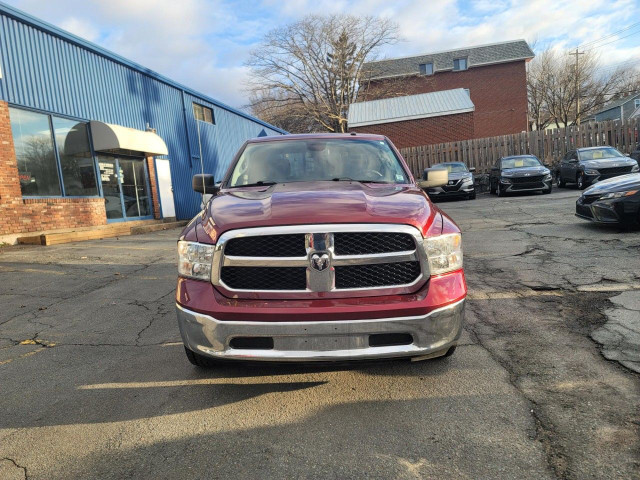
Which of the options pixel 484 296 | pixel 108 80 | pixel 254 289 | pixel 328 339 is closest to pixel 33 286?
pixel 254 289

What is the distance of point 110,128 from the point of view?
12.8 m

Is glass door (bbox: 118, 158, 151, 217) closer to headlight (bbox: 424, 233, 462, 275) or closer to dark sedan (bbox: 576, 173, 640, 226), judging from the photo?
dark sedan (bbox: 576, 173, 640, 226)

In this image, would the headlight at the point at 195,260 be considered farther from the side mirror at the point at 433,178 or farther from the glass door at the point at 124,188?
the glass door at the point at 124,188

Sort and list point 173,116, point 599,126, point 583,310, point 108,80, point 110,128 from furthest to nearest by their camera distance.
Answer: point 599,126, point 173,116, point 108,80, point 110,128, point 583,310

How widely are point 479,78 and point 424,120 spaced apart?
20.8 m

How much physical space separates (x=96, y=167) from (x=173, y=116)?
577 cm

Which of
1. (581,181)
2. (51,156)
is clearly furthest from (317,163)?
(581,181)

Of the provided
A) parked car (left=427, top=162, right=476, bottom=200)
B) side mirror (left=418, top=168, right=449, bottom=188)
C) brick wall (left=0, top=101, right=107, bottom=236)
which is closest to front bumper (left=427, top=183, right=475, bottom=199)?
parked car (left=427, top=162, right=476, bottom=200)

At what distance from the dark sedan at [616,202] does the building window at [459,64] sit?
41338 millimetres

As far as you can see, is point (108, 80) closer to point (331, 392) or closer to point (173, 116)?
point (173, 116)

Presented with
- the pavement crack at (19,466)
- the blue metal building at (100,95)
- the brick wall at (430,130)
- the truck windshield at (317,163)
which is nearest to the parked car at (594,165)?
the brick wall at (430,130)

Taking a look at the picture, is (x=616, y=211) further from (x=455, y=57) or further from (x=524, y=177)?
(x=455, y=57)

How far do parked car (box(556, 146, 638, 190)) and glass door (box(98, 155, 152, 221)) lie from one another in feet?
51.2

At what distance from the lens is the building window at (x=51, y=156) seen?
1059cm
